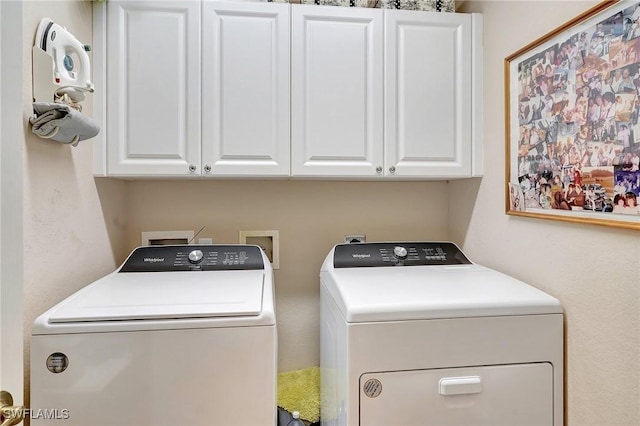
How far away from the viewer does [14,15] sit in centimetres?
72

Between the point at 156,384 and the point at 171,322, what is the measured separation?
0.17 metres

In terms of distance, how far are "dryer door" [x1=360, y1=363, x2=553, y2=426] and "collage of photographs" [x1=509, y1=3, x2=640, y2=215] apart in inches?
22.6

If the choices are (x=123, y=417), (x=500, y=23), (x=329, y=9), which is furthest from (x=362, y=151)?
(x=123, y=417)

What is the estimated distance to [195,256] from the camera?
61.5 inches

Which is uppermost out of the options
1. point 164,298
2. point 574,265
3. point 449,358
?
point 574,265

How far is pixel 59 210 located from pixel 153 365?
65 cm

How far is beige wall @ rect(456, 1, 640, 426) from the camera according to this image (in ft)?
3.21

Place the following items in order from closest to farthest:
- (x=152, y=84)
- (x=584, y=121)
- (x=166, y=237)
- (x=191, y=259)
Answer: (x=584, y=121), (x=152, y=84), (x=191, y=259), (x=166, y=237)

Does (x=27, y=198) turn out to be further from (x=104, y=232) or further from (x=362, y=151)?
(x=362, y=151)

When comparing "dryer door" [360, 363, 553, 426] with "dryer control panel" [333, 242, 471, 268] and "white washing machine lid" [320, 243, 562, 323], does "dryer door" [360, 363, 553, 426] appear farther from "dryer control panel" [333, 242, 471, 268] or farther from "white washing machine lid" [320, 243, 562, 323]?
"dryer control panel" [333, 242, 471, 268]

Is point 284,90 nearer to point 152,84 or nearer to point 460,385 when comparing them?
point 152,84

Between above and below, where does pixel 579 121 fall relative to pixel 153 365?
above

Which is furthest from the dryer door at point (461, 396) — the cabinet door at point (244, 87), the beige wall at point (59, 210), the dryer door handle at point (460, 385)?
the beige wall at point (59, 210)

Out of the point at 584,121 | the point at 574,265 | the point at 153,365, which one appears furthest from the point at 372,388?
the point at 584,121
